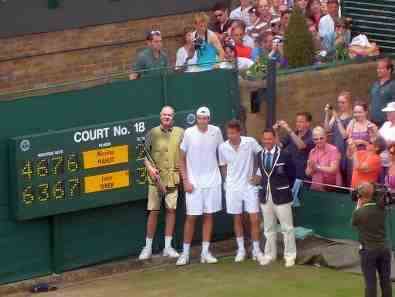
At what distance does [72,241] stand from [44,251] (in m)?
0.38

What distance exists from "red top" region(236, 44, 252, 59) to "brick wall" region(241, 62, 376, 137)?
1.13 metres

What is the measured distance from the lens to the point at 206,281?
726 inches

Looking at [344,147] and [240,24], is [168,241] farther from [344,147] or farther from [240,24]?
[240,24]

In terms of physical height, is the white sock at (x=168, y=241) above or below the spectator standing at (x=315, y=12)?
below

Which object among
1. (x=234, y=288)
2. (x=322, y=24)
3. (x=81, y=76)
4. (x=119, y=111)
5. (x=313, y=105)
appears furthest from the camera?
(x=81, y=76)

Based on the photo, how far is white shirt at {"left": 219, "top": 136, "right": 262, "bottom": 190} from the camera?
19.0 meters

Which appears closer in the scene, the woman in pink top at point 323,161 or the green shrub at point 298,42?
the woman in pink top at point 323,161

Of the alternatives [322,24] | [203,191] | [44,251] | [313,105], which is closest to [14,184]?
[44,251]

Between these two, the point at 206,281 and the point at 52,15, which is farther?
the point at 52,15

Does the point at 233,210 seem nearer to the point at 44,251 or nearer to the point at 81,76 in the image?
the point at 44,251

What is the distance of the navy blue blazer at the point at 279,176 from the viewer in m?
18.6

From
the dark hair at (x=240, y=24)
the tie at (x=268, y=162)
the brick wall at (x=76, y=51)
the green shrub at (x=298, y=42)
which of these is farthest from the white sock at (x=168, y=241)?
the brick wall at (x=76, y=51)

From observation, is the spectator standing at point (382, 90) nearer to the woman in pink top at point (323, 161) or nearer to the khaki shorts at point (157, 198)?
the woman in pink top at point (323, 161)

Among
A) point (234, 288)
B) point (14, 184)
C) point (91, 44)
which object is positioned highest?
point (91, 44)
